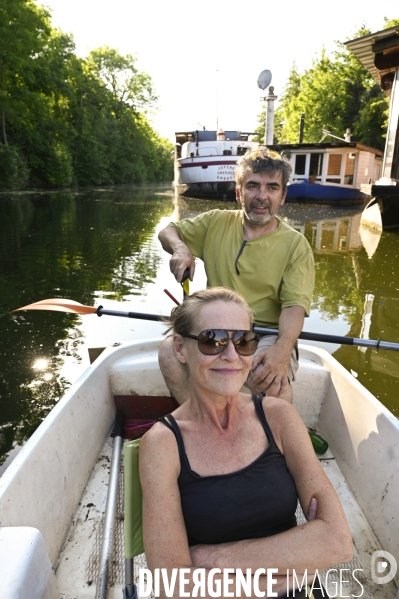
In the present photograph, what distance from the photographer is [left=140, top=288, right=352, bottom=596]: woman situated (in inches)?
50.8

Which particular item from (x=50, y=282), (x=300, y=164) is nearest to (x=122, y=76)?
(x=300, y=164)

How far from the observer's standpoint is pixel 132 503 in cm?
136

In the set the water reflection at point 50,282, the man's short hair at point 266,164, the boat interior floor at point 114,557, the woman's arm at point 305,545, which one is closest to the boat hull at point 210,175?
the water reflection at point 50,282

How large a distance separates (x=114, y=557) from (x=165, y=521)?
0.80m

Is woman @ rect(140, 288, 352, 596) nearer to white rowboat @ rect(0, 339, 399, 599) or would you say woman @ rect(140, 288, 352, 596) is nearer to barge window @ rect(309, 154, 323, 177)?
white rowboat @ rect(0, 339, 399, 599)

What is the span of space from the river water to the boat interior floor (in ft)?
3.69

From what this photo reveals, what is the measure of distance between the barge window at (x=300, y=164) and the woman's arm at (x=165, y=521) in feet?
70.7

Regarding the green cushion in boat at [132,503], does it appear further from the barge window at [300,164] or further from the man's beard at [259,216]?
the barge window at [300,164]

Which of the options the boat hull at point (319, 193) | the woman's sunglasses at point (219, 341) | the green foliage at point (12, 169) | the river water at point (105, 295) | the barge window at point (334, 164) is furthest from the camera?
the green foliage at point (12, 169)

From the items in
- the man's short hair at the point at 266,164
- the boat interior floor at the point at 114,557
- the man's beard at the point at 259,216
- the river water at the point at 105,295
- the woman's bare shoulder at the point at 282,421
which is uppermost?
the man's short hair at the point at 266,164

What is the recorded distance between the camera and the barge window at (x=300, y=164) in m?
21.3

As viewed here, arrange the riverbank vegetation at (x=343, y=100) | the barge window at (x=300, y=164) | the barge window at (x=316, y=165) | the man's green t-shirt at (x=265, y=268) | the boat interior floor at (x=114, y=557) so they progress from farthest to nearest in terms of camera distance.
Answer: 1. the riverbank vegetation at (x=343, y=100)
2. the barge window at (x=300, y=164)
3. the barge window at (x=316, y=165)
4. the man's green t-shirt at (x=265, y=268)
5. the boat interior floor at (x=114, y=557)

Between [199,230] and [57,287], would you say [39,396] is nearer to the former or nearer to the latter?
[199,230]

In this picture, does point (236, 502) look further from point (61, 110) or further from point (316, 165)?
point (61, 110)
